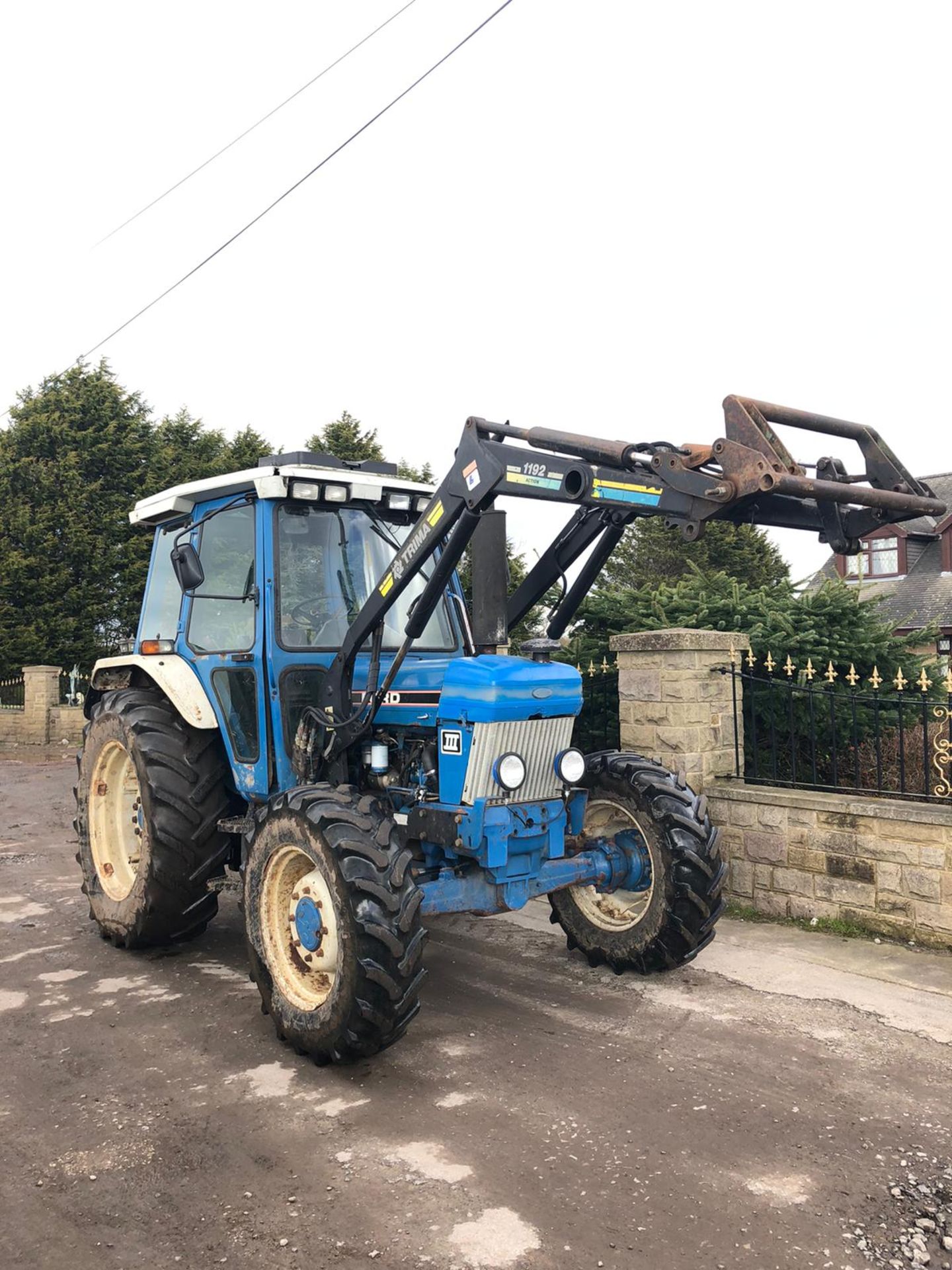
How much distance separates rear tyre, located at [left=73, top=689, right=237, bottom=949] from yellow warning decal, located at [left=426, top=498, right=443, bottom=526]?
1.99m

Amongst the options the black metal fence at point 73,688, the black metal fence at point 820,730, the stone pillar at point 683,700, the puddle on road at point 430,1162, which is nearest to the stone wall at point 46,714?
the black metal fence at point 73,688

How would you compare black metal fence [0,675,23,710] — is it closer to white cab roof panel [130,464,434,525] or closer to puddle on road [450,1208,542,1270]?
white cab roof panel [130,464,434,525]

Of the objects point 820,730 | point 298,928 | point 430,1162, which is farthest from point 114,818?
point 820,730

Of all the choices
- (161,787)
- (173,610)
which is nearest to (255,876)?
(161,787)

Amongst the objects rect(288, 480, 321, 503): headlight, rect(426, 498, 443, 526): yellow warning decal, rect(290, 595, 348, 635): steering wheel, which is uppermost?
rect(288, 480, 321, 503): headlight

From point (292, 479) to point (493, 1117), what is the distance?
123 inches

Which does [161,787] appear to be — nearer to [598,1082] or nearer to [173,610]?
[173,610]

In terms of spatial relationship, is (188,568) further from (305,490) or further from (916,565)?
(916,565)

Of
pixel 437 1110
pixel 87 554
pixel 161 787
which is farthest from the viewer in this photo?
pixel 87 554

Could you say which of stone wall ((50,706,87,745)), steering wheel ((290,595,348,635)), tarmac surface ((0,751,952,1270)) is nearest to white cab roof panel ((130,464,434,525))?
steering wheel ((290,595,348,635))

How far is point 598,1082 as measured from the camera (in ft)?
12.7

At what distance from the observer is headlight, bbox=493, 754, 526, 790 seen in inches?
173

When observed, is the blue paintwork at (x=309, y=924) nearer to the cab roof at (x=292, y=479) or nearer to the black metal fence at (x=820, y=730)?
the cab roof at (x=292, y=479)

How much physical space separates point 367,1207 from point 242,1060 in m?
1.29
